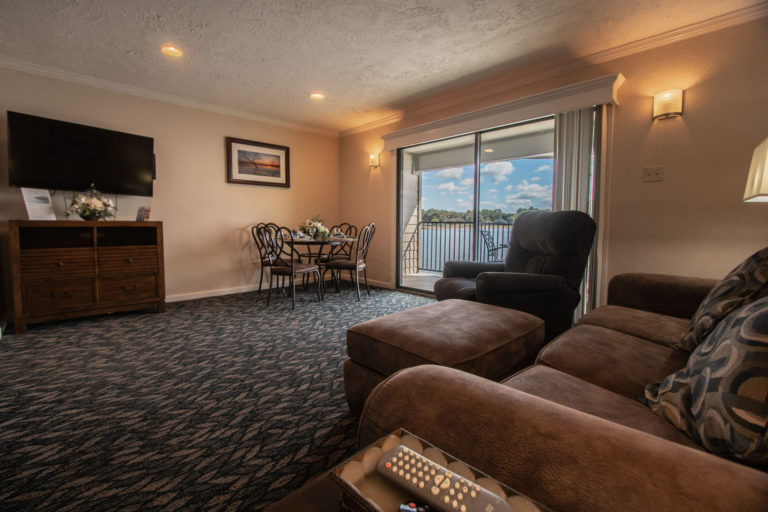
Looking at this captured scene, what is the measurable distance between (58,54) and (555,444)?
4.52 metres

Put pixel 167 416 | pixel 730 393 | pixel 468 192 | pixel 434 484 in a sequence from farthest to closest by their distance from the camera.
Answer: pixel 468 192
pixel 167 416
pixel 730 393
pixel 434 484

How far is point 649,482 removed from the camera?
1.48 ft

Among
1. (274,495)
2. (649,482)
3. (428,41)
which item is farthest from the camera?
(428,41)

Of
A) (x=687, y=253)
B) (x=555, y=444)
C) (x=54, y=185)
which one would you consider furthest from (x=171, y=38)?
(x=687, y=253)

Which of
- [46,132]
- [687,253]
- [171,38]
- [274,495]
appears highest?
[171,38]

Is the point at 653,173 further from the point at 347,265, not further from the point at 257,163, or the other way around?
the point at 257,163

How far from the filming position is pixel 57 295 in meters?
3.01

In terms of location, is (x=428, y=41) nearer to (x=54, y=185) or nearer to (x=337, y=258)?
(x=337, y=258)

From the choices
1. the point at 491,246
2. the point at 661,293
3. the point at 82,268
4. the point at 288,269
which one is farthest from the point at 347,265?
the point at 661,293

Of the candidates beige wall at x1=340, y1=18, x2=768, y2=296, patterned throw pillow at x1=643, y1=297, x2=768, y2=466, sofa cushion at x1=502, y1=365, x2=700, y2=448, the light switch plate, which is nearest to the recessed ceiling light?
beige wall at x1=340, y1=18, x2=768, y2=296

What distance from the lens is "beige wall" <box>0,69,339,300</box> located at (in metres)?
3.29

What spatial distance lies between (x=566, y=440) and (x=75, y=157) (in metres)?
4.53

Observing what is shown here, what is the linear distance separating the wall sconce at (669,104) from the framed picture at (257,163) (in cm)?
431

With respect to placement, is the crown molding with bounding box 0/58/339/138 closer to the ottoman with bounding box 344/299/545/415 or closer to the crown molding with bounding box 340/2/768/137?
the crown molding with bounding box 340/2/768/137
